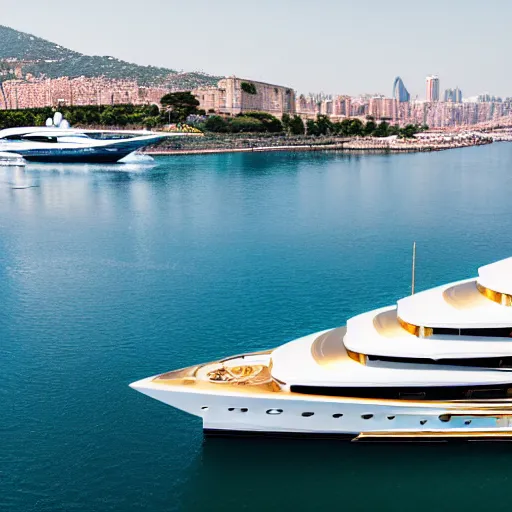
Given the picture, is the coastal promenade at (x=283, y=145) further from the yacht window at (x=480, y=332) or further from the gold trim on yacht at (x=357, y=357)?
the yacht window at (x=480, y=332)

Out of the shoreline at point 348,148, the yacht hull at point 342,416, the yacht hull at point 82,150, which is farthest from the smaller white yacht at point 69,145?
the yacht hull at point 342,416

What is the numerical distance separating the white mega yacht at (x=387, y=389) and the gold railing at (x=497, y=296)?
7 centimetres

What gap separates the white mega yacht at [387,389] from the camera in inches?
489

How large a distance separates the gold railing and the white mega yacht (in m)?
0.07

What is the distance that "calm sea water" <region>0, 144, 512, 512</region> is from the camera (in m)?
12.2

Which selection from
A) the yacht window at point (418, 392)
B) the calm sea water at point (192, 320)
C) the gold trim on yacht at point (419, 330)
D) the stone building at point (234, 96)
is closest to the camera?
the calm sea water at point (192, 320)

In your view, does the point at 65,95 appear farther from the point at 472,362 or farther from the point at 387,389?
the point at 472,362

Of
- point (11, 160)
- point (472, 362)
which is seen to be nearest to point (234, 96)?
point (11, 160)

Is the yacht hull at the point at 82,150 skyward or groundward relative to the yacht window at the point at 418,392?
skyward

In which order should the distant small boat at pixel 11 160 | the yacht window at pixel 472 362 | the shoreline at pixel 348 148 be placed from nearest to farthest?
the yacht window at pixel 472 362 → the distant small boat at pixel 11 160 → the shoreline at pixel 348 148

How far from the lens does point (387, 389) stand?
40.7 feet

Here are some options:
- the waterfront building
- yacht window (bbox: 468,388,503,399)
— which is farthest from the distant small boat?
yacht window (bbox: 468,388,503,399)

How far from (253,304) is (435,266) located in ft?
30.1

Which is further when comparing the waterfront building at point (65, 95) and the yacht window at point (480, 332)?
the waterfront building at point (65, 95)
